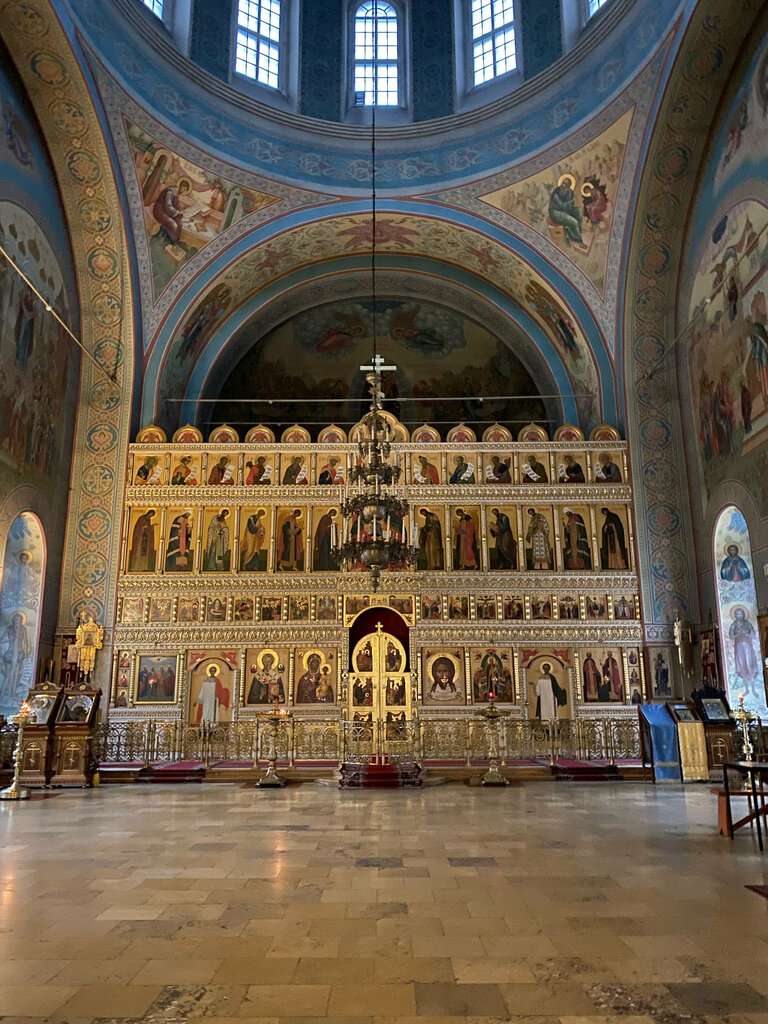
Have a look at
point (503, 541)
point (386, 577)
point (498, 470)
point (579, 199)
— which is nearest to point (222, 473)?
point (386, 577)

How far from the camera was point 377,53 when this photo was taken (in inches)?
755

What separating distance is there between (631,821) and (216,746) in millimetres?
9071

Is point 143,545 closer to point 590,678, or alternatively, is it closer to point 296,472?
point 296,472

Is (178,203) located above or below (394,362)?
above

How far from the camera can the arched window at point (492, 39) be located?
712 inches

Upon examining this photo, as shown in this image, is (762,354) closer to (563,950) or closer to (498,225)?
(498,225)

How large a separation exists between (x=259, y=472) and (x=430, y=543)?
13.7 feet

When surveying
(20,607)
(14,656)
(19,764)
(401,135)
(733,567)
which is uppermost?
(401,135)

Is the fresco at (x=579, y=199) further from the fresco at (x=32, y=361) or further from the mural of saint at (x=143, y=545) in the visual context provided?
the mural of saint at (x=143, y=545)

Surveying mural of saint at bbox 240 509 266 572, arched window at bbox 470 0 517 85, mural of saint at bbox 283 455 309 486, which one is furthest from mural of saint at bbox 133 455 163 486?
arched window at bbox 470 0 517 85

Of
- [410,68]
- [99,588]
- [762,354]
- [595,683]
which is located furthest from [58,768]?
[410,68]

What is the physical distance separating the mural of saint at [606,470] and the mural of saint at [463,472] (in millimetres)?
2815

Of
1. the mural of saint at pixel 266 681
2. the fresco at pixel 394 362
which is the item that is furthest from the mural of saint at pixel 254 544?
the fresco at pixel 394 362

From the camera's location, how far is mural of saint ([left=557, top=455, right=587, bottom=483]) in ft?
56.4
